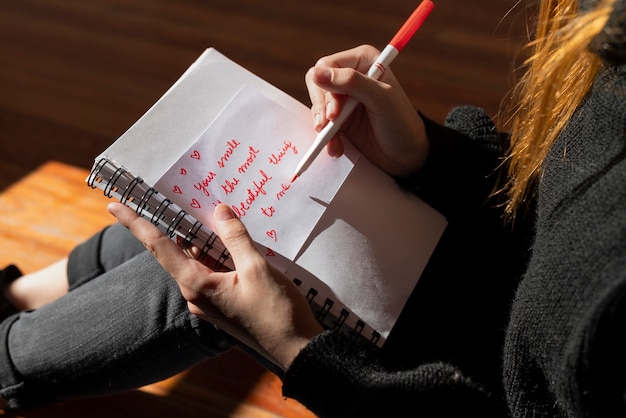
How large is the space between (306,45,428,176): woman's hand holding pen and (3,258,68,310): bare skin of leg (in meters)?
0.46

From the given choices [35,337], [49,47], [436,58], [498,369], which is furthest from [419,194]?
[49,47]

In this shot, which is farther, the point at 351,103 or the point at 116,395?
the point at 116,395

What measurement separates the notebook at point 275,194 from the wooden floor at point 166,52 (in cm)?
65

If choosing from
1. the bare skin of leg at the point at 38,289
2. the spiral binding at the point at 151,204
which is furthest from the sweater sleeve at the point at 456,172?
the bare skin of leg at the point at 38,289

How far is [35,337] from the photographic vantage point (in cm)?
69

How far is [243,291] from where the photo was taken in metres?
0.50

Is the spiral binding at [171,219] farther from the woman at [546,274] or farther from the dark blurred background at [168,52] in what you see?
the dark blurred background at [168,52]

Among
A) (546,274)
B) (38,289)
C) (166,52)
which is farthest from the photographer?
(166,52)

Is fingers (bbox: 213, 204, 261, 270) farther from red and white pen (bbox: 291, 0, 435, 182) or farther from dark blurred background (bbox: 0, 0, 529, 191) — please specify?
dark blurred background (bbox: 0, 0, 529, 191)

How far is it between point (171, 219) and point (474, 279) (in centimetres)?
30

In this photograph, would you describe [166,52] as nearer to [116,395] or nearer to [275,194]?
[116,395]

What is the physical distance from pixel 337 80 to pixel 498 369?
308mm

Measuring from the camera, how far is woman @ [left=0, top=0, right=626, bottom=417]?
0.42 metres

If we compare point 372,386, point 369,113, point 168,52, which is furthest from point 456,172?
point 168,52
